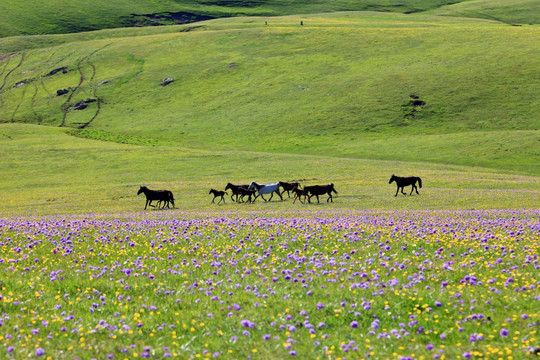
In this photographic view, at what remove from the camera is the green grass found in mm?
40188

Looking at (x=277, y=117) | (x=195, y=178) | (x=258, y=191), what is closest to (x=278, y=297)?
(x=258, y=191)

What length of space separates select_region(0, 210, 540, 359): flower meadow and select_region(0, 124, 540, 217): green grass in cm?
2132

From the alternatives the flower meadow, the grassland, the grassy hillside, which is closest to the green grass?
the grassland

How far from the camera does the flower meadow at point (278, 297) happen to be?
8.32 meters

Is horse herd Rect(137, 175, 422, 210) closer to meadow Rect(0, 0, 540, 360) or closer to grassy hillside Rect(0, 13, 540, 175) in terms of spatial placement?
meadow Rect(0, 0, 540, 360)

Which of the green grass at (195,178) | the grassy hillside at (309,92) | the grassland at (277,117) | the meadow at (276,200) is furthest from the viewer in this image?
the grassy hillside at (309,92)

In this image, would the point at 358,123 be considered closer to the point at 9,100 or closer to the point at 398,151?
the point at 398,151

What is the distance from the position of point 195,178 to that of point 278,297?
53.9 meters

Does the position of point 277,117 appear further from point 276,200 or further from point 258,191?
point 258,191

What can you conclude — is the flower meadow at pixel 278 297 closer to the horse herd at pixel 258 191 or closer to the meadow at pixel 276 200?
the meadow at pixel 276 200

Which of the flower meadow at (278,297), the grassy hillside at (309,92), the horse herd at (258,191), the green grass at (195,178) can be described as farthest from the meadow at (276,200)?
the horse herd at (258,191)

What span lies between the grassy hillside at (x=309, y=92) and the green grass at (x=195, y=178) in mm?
13692

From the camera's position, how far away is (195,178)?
63.4 m

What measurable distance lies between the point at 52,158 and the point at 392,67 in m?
83.7
